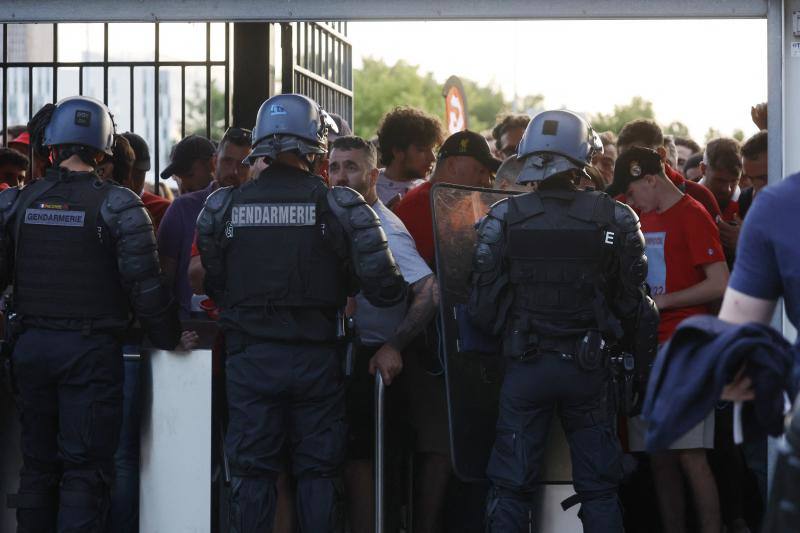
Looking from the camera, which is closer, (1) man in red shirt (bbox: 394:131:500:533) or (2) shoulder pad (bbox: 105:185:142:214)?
(2) shoulder pad (bbox: 105:185:142:214)

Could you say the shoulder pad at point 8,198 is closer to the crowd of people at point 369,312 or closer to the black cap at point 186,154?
the crowd of people at point 369,312

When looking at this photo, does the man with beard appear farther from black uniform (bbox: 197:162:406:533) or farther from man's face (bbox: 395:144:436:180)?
black uniform (bbox: 197:162:406:533)

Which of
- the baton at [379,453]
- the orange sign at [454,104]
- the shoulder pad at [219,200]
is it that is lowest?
the baton at [379,453]

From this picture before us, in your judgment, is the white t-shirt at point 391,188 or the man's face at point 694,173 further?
the man's face at point 694,173

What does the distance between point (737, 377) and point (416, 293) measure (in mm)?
2938

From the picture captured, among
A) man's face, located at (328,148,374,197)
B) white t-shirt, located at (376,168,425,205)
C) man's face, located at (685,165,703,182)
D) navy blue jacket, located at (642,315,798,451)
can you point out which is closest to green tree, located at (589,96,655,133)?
man's face, located at (685,165,703,182)

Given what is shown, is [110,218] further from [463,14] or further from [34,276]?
[463,14]

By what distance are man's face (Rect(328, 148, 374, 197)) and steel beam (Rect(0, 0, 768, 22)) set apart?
2.62 feet

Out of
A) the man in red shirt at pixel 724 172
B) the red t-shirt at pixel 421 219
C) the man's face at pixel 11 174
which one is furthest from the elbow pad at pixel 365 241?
the man in red shirt at pixel 724 172

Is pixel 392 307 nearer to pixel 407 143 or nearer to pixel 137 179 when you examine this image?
pixel 407 143

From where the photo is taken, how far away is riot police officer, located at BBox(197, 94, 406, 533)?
4.98 m

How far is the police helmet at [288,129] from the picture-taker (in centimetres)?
513

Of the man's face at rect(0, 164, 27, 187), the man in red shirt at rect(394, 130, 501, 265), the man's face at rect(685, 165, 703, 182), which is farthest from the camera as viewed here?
the man's face at rect(685, 165, 703, 182)

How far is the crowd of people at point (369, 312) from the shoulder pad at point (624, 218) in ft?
0.47
